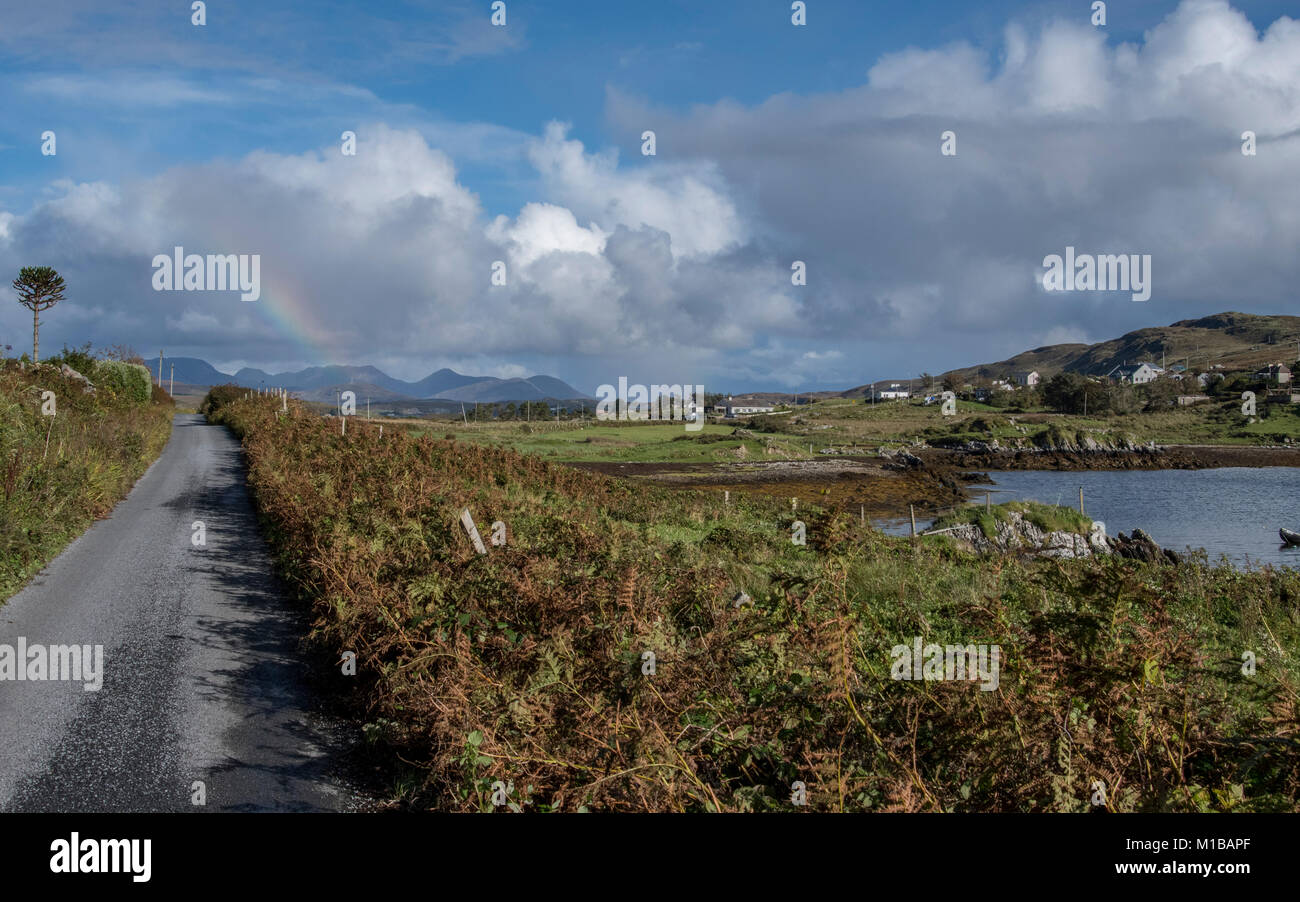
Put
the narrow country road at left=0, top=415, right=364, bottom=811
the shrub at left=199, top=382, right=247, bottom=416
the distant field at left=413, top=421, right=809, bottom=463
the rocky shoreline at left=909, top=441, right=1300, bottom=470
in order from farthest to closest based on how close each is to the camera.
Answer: the distant field at left=413, top=421, right=809, bottom=463
the rocky shoreline at left=909, top=441, right=1300, bottom=470
the shrub at left=199, top=382, right=247, bottom=416
the narrow country road at left=0, top=415, right=364, bottom=811

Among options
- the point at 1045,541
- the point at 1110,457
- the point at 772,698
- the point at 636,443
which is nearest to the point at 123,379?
the point at 1045,541

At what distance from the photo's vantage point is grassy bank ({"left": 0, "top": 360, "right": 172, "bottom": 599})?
1175 cm

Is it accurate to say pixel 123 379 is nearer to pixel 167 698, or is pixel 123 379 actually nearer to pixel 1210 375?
pixel 167 698

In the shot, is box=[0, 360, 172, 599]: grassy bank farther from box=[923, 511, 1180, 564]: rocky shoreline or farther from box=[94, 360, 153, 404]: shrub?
box=[923, 511, 1180, 564]: rocky shoreline

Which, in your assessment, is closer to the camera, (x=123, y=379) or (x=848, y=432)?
(x=123, y=379)

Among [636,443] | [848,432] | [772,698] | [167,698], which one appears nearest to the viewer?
[772,698]

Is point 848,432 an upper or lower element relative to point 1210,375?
lower

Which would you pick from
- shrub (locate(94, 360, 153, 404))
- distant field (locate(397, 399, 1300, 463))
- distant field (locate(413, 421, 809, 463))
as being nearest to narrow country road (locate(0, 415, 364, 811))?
shrub (locate(94, 360, 153, 404))

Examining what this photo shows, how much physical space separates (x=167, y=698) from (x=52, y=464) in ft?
36.5

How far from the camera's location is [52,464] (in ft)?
50.2

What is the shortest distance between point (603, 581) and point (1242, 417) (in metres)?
118

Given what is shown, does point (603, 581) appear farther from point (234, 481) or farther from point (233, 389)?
point (233, 389)

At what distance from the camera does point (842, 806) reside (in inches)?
154

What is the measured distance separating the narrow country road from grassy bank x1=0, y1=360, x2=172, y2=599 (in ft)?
1.58
